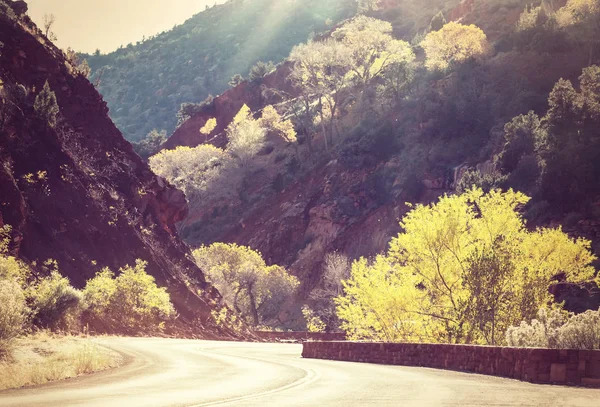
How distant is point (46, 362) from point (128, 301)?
20.8 meters

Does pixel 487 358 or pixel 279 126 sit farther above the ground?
pixel 279 126

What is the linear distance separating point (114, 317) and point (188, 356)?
1545 cm

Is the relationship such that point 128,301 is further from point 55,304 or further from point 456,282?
point 456,282

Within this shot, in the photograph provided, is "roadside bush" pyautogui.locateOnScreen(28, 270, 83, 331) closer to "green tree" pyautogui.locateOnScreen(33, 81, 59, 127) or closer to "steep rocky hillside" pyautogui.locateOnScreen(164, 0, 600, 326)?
"green tree" pyautogui.locateOnScreen(33, 81, 59, 127)

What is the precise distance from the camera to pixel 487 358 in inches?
724

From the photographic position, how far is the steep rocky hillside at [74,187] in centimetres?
3678

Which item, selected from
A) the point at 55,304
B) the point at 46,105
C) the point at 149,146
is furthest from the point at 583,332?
the point at 149,146

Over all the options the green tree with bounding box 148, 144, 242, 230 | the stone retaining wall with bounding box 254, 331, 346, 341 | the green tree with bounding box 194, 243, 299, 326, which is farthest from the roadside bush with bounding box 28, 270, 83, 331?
the green tree with bounding box 148, 144, 242, 230

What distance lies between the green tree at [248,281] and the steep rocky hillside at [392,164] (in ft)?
15.7

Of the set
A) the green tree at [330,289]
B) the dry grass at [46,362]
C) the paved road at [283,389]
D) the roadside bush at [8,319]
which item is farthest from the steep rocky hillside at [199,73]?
the paved road at [283,389]

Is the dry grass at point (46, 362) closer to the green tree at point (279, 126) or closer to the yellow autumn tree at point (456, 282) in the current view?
the yellow autumn tree at point (456, 282)

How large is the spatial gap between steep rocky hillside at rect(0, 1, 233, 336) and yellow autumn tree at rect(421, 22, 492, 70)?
147ft

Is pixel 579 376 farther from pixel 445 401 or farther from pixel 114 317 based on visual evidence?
pixel 114 317


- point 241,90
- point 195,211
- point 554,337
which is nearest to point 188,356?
point 554,337
